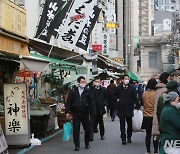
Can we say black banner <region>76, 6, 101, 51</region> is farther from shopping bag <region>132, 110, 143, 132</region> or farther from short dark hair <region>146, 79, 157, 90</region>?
short dark hair <region>146, 79, 157, 90</region>

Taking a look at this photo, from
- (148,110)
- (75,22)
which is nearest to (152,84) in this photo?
(148,110)

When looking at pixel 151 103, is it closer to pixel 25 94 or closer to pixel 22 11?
Answer: pixel 25 94

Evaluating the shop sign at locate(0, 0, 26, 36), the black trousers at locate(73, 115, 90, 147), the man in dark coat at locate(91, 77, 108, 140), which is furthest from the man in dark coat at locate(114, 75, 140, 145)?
the shop sign at locate(0, 0, 26, 36)

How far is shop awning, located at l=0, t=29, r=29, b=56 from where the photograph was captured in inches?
372

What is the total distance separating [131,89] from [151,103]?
176cm

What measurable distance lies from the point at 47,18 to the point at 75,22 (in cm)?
251

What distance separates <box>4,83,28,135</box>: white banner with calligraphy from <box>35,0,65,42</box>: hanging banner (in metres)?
3.55

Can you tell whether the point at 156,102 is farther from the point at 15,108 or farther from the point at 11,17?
the point at 11,17

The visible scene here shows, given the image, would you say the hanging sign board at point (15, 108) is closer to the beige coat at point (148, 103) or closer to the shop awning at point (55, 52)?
the shop awning at point (55, 52)

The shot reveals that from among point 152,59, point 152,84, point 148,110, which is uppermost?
point 152,59

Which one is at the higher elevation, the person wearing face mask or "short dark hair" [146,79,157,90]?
"short dark hair" [146,79,157,90]

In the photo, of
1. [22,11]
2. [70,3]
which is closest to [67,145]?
[22,11]

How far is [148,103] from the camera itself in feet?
35.3

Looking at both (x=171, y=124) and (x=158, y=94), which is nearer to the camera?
(x=171, y=124)
